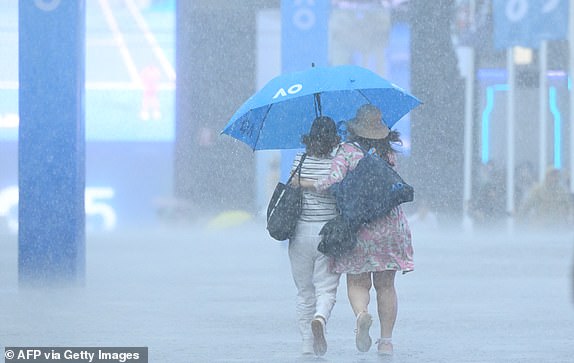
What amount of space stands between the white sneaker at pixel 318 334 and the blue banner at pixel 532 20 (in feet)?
42.6

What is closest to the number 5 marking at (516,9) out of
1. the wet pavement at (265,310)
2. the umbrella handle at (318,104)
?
the wet pavement at (265,310)

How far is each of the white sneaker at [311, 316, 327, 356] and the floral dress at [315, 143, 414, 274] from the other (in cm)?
36

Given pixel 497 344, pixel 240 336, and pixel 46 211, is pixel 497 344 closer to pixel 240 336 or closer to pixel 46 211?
pixel 240 336

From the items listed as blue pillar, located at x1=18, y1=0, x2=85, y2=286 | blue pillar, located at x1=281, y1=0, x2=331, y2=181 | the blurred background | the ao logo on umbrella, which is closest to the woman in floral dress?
the ao logo on umbrella

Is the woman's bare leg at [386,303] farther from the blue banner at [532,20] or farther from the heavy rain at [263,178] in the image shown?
the blue banner at [532,20]

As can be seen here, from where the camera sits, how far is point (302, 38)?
610 inches

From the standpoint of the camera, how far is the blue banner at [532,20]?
1942 centimetres

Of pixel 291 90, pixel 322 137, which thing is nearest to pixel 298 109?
pixel 291 90

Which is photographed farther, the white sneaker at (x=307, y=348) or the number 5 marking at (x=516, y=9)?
the number 5 marking at (x=516, y=9)

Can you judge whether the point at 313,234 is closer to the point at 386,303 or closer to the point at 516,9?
the point at 386,303

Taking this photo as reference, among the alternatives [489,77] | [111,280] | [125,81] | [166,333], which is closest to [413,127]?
[489,77]

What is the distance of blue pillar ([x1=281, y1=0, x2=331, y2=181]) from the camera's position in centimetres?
1542

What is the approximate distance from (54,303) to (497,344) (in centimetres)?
383

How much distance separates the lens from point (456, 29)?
2195cm
